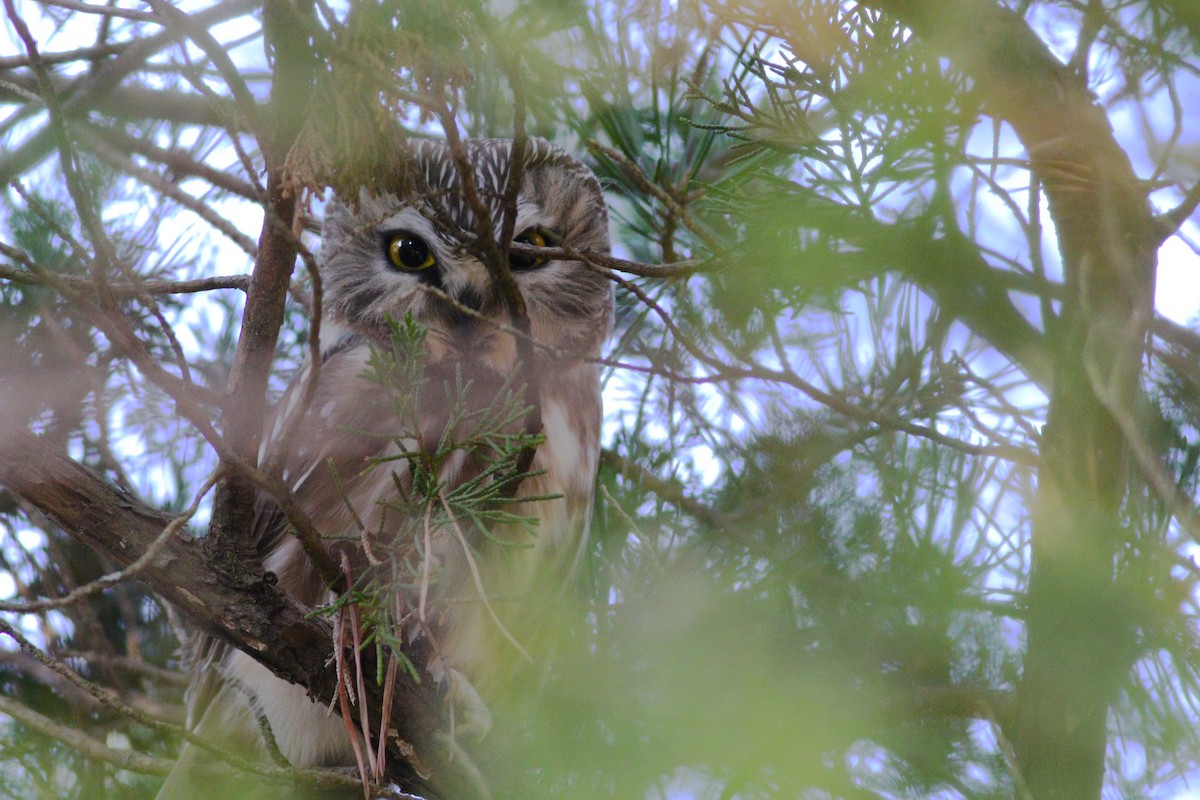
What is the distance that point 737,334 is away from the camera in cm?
211

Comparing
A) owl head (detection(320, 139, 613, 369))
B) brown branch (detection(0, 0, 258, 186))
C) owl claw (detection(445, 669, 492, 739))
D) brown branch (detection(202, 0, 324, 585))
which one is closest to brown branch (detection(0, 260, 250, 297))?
brown branch (detection(202, 0, 324, 585))

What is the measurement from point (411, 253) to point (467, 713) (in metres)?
1.01

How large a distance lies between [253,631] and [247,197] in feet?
4.21

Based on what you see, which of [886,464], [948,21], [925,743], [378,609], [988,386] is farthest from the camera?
[886,464]

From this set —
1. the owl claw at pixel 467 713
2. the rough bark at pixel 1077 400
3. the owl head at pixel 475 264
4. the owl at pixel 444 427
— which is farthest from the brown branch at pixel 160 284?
the rough bark at pixel 1077 400

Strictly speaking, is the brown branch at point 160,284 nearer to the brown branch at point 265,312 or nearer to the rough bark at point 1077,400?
the brown branch at point 265,312

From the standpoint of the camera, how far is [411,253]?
7.54 feet

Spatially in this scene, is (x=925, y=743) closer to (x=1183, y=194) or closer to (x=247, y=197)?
(x=1183, y=194)

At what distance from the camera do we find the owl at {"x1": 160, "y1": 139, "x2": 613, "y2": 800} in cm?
199

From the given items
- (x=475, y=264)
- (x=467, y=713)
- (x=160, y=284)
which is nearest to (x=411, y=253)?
(x=475, y=264)

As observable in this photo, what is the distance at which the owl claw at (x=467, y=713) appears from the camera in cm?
179

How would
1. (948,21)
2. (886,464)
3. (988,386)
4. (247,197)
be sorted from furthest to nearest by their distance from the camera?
1. (247,197)
2. (886,464)
3. (988,386)
4. (948,21)

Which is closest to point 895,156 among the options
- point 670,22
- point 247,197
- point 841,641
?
point 670,22

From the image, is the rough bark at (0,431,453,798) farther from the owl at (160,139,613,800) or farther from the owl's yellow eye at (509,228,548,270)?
the owl's yellow eye at (509,228,548,270)
